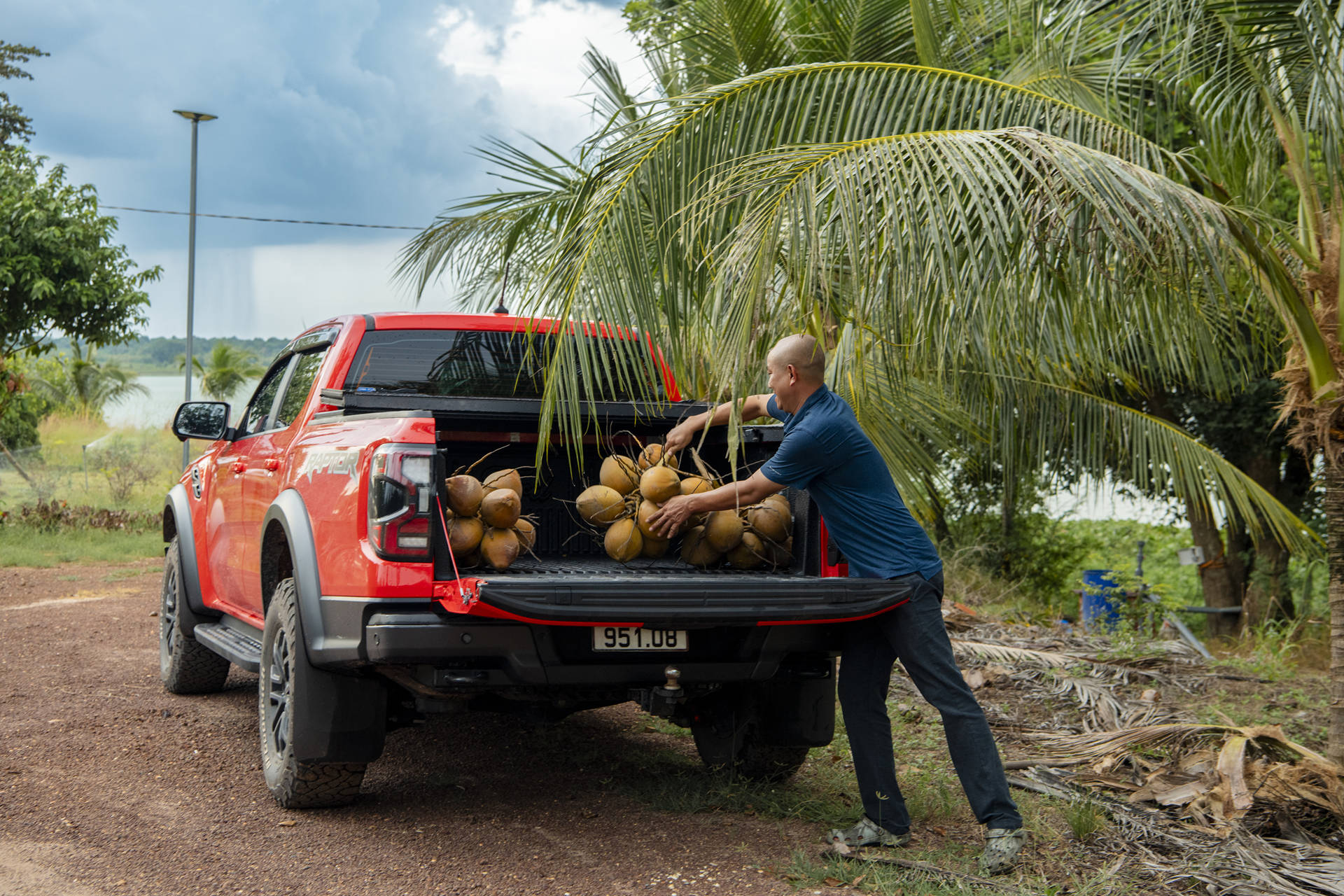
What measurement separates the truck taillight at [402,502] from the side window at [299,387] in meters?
1.34

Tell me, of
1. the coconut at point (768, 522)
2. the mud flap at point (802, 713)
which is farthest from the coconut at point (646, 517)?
the mud flap at point (802, 713)

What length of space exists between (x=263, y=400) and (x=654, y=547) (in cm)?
247

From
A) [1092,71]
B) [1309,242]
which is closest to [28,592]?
[1092,71]

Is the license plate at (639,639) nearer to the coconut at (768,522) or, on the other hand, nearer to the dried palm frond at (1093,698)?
the coconut at (768,522)

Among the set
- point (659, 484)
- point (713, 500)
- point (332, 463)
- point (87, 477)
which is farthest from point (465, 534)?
point (87, 477)

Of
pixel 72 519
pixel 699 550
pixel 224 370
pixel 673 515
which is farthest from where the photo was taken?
pixel 224 370

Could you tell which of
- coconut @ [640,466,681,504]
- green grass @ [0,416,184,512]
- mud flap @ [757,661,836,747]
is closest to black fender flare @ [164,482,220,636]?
coconut @ [640,466,681,504]

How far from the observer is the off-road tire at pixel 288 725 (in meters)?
4.02

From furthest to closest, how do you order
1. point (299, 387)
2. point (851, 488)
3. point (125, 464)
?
point (125, 464), point (299, 387), point (851, 488)

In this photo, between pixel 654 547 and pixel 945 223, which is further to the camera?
pixel 654 547

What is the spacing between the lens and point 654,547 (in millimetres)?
4508

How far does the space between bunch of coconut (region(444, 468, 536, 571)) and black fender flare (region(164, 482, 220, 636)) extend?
260cm

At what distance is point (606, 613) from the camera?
3.54 m

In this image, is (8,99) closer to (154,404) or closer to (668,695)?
(154,404)
